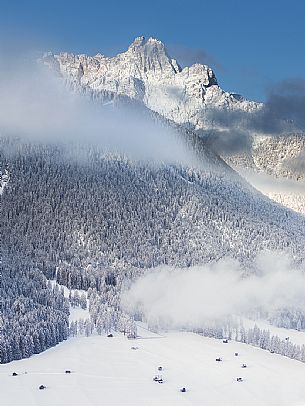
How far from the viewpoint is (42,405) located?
647ft

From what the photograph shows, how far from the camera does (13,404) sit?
19550 centimetres

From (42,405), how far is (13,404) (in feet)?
26.0

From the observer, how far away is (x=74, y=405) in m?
200

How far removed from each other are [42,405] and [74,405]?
901 centimetres

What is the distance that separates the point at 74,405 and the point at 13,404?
55.6ft
